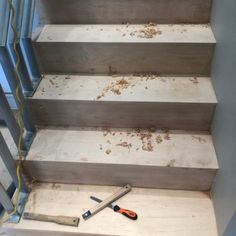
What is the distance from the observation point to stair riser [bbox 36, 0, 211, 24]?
1.39 metres

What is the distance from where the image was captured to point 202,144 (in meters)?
1.28

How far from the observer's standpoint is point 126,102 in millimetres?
1281

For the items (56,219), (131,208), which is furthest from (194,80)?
(56,219)

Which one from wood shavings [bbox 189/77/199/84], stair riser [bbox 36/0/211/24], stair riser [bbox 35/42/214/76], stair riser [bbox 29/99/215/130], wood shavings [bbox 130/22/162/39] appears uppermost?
stair riser [bbox 36/0/211/24]

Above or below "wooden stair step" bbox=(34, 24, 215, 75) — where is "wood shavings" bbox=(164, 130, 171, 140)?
below

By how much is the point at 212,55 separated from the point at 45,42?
2.60 ft

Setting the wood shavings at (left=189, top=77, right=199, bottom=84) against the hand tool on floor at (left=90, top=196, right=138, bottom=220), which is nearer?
the hand tool on floor at (left=90, top=196, right=138, bottom=220)

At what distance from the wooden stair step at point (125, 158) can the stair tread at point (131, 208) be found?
45 millimetres

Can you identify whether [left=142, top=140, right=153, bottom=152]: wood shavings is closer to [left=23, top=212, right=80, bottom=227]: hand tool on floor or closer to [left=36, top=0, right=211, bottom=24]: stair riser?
[left=23, top=212, right=80, bottom=227]: hand tool on floor

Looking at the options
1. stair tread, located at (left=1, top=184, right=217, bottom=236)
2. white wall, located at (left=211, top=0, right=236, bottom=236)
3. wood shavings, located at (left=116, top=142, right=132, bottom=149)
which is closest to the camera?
white wall, located at (left=211, top=0, right=236, bottom=236)

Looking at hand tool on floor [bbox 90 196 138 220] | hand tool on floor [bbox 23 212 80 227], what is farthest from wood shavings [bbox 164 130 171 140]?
hand tool on floor [bbox 23 212 80 227]

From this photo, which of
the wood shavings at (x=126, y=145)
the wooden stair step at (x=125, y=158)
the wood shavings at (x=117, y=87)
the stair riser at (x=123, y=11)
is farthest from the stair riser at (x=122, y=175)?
the stair riser at (x=123, y=11)

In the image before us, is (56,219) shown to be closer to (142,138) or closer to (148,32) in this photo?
(142,138)

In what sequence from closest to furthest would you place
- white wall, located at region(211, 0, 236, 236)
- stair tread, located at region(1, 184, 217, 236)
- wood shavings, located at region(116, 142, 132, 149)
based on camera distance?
white wall, located at region(211, 0, 236, 236) < stair tread, located at region(1, 184, 217, 236) < wood shavings, located at region(116, 142, 132, 149)
